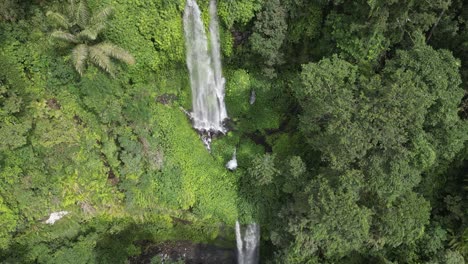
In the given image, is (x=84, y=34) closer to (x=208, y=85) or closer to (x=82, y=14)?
(x=82, y=14)

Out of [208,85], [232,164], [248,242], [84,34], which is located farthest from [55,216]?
[208,85]

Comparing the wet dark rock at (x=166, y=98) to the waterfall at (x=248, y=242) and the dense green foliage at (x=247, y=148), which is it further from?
the waterfall at (x=248, y=242)

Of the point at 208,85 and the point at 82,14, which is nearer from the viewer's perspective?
the point at 82,14

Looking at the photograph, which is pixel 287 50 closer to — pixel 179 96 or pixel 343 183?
pixel 179 96

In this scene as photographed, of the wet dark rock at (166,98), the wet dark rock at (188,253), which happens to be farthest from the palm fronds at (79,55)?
the wet dark rock at (188,253)

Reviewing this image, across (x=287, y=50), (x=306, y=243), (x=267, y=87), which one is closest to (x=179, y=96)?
(x=267, y=87)
